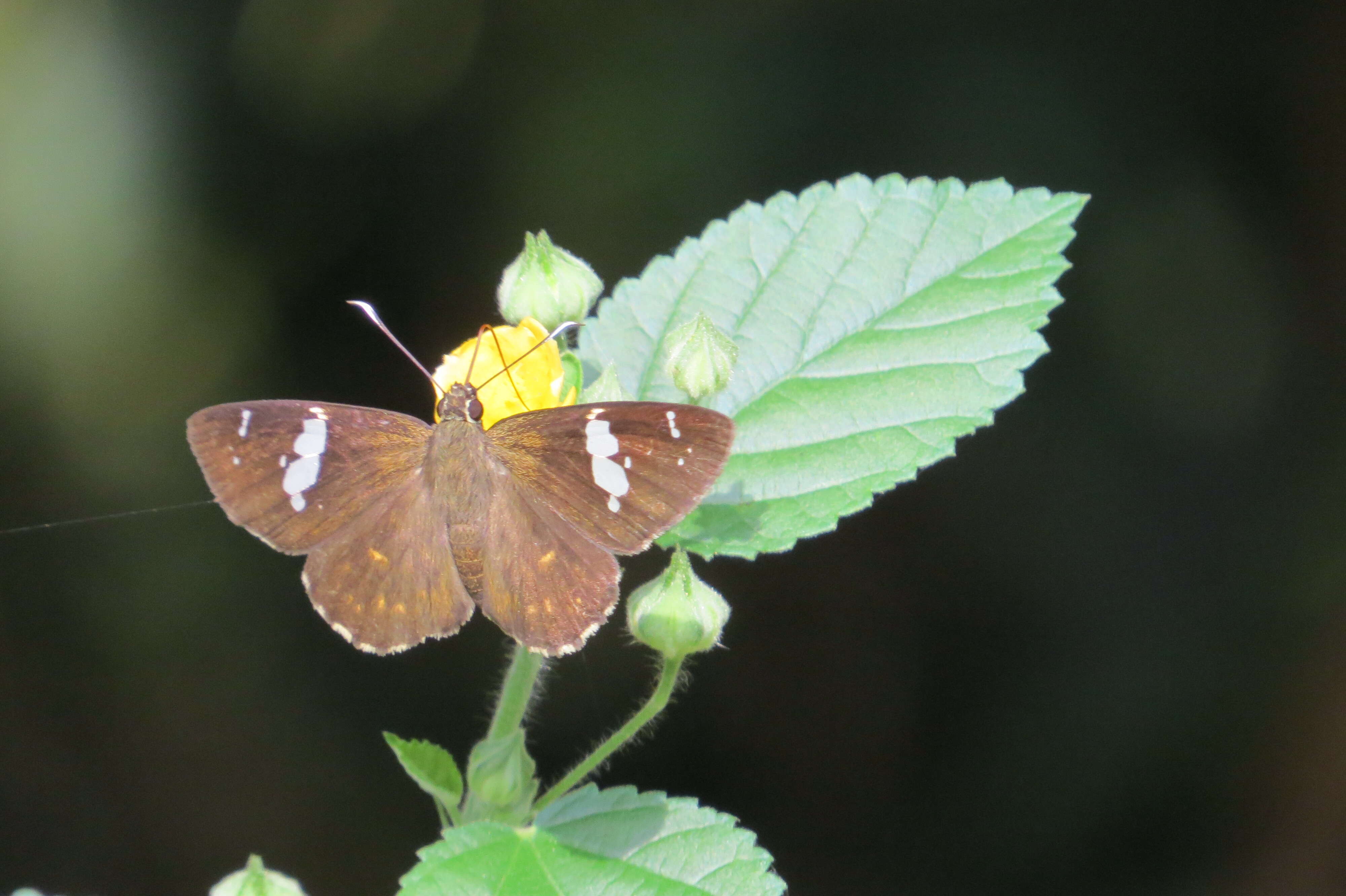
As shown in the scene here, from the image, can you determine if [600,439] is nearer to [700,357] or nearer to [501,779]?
[700,357]

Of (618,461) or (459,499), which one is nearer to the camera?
(618,461)

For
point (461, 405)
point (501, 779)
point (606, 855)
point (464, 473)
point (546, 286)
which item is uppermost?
point (546, 286)

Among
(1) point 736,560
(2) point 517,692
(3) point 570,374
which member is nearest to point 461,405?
(3) point 570,374

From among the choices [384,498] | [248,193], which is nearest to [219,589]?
[248,193]

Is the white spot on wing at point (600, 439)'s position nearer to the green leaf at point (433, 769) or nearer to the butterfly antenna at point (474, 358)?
the butterfly antenna at point (474, 358)

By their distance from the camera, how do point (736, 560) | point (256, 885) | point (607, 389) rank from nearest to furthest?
point (256, 885) → point (607, 389) → point (736, 560)

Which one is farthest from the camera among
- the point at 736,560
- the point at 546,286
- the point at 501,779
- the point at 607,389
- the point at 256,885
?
the point at 736,560

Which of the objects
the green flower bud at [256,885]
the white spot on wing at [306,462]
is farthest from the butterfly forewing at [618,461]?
the green flower bud at [256,885]
